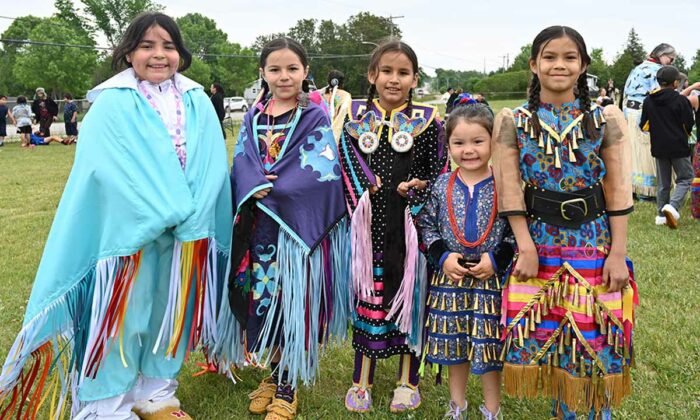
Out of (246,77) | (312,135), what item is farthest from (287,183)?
(246,77)

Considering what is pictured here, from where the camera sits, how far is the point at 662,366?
3.02 meters

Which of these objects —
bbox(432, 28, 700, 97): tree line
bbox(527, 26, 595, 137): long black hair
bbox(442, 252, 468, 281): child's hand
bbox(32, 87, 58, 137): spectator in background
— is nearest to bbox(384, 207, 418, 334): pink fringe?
bbox(442, 252, 468, 281): child's hand

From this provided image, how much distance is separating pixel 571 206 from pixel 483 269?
411 mm

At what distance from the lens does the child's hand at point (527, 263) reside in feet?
6.84

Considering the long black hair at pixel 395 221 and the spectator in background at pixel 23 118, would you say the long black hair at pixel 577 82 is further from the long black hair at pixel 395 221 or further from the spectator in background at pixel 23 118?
the spectator in background at pixel 23 118

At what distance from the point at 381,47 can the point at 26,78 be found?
4101 cm

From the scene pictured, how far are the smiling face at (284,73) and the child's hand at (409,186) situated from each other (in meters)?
0.65

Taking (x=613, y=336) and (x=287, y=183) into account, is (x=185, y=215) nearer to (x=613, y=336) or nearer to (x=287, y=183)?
(x=287, y=183)

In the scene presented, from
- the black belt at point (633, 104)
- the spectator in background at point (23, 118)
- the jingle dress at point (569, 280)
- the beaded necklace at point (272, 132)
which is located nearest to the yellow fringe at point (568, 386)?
the jingle dress at point (569, 280)

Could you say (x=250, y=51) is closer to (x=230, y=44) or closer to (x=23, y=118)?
(x=230, y=44)

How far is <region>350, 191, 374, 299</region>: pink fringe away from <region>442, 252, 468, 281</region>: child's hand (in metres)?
0.41

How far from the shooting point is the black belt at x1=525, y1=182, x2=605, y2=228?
206 centimetres

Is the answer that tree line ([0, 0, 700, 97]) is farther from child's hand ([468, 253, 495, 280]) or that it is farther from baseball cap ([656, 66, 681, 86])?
child's hand ([468, 253, 495, 280])

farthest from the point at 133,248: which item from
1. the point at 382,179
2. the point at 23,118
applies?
the point at 23,118
